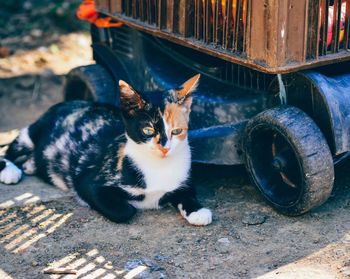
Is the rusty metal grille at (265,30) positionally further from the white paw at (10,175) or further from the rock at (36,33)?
the rock at (36,33)

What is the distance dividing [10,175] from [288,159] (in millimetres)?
1710

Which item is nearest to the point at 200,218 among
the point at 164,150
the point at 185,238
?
the point at 185,238

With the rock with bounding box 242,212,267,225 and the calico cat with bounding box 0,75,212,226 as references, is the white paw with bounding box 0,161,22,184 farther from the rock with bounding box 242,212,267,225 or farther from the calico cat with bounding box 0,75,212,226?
the rock with bounding box 242,212,267,225

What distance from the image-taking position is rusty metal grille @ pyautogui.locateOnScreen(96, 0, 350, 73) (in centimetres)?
312

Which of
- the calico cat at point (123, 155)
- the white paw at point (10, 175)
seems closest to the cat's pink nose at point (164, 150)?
the calico cat at point (123, 155)

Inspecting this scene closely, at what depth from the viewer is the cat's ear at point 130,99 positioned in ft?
10.8

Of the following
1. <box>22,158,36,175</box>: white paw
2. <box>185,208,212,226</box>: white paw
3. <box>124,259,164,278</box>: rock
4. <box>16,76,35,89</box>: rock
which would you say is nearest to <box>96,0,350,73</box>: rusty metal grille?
<box>185,208,212,226</box>: white paw

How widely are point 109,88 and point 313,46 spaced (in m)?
1.76

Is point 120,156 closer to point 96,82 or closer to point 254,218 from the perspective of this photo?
point 254,218

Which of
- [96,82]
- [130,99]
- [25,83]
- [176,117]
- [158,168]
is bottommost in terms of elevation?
[25,83]

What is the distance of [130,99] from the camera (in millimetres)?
3344

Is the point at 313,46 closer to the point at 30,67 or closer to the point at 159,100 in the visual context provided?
the point at 159,100

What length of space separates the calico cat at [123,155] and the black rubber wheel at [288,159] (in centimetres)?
36

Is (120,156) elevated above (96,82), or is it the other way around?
(96,82)
